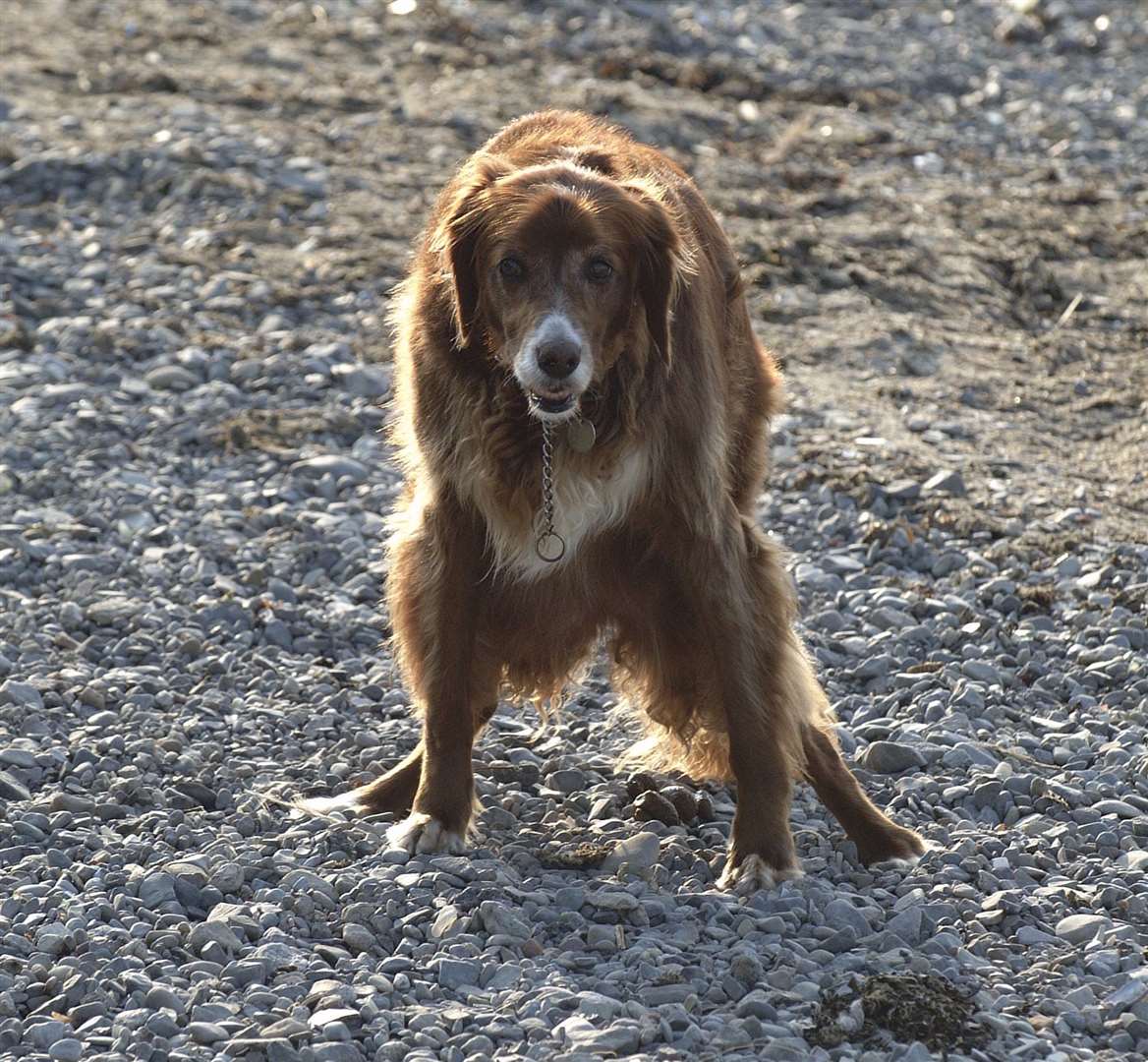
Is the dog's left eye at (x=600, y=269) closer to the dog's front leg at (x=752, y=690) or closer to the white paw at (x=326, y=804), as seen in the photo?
the dog's front leg at (x=752, y=690)

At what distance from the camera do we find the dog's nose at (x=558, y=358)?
427 cm

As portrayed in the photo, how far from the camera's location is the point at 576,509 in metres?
4.56

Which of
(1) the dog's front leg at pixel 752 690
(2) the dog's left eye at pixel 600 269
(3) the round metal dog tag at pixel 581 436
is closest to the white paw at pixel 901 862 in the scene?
(1) the dog's front leg at pixel 752 690

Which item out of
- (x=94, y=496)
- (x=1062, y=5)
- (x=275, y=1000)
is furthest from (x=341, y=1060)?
(x=1062, y=5)

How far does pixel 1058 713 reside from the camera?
5.69 metres

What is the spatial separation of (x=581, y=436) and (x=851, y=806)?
4.11 feet

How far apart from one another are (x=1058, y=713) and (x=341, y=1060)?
2792mm

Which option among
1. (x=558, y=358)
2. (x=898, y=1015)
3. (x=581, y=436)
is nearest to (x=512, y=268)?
(x=558, y=358)

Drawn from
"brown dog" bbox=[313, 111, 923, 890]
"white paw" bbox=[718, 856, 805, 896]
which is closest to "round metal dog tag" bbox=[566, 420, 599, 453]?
"brown dog" bbox=[313, 111, 923, 890]

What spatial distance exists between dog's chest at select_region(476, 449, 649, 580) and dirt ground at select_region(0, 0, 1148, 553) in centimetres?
273

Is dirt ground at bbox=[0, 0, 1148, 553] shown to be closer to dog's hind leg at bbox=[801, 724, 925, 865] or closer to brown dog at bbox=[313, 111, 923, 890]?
dog's hind leg at bbox=[801, 724, 925, 865]

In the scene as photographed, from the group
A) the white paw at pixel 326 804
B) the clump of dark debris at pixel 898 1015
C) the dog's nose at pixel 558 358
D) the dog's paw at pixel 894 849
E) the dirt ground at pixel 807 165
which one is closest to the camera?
the clump of dark debris at pixel 898 1015

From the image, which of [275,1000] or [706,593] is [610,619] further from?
[275,1000]

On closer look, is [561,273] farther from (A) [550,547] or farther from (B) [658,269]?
(A) [550,547]
